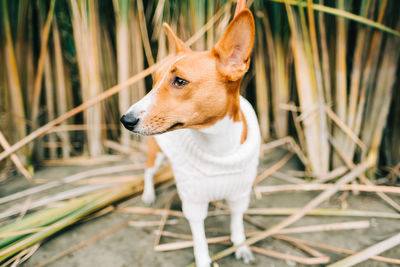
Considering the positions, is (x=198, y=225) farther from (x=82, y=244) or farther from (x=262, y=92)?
(x=262, y=92)

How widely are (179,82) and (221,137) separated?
0.25 m

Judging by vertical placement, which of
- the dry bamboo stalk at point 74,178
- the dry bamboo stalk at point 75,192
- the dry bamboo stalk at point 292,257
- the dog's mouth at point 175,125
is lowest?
the dry bamboo stalk at point 292,257

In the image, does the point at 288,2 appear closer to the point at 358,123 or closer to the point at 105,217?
the point at 358,123

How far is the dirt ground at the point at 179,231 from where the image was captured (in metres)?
1.25

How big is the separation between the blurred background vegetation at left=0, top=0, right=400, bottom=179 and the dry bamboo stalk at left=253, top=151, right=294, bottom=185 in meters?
0.17

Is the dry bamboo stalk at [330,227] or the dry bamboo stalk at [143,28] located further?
the dry bamboo stalk at [143,28]

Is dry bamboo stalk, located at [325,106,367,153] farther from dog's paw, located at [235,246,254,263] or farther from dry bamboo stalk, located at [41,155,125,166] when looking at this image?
dry bamboo stalk, located at [41,155,125,166]

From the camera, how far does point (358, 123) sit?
62.4 inches

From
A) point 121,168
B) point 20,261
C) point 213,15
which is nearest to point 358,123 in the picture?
point 213,15

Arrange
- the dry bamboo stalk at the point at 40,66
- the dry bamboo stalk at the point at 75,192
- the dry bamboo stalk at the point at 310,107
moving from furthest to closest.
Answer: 1. the dry bamboo stalk at the point at 40,66
2. the dry bamboo stalk at the point at 310,107
3. the dry bamboo stalk at the point at 75,192

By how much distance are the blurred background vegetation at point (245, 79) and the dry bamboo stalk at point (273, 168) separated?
17 centimetres

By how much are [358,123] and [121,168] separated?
142 cm

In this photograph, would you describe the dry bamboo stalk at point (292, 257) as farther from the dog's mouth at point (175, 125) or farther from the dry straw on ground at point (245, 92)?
the dog's mouth at point (175, 125)

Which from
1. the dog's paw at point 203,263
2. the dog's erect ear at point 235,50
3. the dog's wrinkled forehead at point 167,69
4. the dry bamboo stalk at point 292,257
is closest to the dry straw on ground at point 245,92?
the dry bamboo stalk at point 292,257
